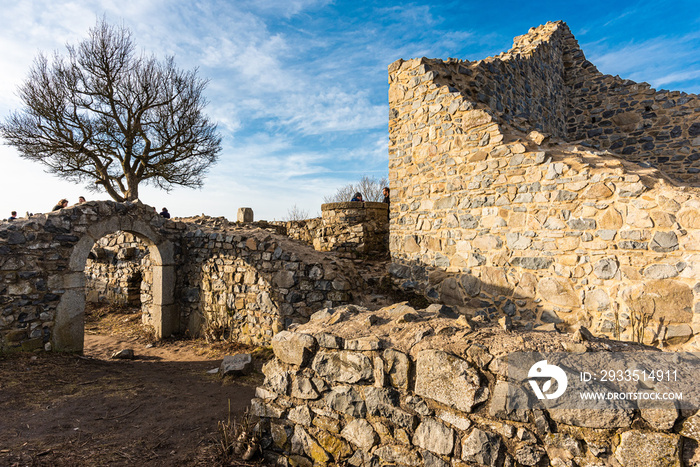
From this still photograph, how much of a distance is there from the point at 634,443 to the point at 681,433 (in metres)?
0.20

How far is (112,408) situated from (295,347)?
3.08 metres

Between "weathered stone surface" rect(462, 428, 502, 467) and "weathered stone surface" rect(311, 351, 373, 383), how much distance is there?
0.71 m

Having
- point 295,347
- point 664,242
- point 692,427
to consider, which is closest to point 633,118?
point 664,242

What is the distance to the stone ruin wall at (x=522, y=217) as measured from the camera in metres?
4.09

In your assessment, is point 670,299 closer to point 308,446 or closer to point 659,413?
point 659,413

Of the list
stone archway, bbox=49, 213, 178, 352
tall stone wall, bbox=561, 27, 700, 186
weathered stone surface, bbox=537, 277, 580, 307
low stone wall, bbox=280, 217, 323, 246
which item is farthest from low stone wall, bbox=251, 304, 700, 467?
tall stone wall, bbox=561, 27, 700, 186

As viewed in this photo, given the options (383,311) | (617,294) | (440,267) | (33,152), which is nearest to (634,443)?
(383,311)

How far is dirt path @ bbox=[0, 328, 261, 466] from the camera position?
3.20m

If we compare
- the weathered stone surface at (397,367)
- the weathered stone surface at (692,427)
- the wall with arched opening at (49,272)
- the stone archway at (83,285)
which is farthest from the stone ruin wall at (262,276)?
the weathered stone surface at (692,427)

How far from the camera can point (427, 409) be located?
2268mm

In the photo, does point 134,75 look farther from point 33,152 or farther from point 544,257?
point 544,257

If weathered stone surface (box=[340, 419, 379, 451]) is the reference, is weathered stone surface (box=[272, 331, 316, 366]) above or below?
above

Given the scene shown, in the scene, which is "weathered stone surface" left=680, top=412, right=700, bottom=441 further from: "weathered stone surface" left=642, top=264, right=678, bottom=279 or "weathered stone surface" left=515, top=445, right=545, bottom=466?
"weathered stone surface" left=642, top=264, right=678, bottom=279

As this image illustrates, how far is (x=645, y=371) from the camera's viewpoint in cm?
189
